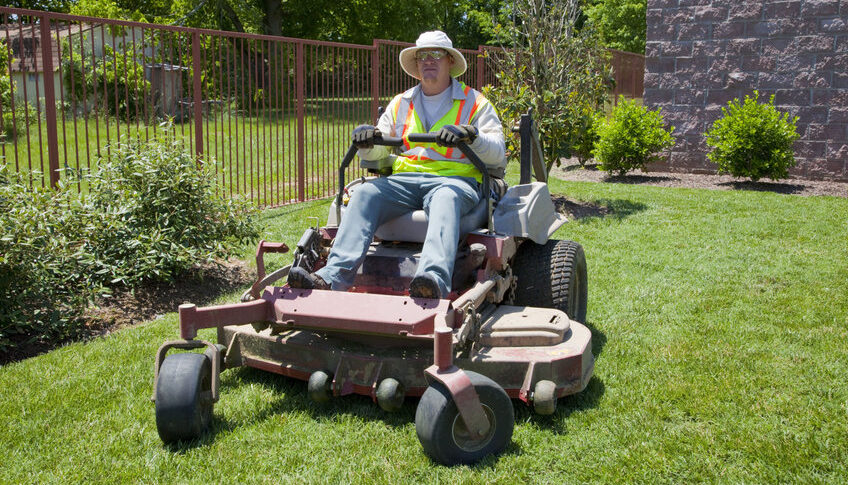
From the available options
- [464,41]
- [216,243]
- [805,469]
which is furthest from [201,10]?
[805,469]

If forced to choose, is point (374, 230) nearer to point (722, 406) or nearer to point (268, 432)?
point (268, 432)

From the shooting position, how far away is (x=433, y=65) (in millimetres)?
4477

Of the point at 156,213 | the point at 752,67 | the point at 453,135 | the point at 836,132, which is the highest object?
the point at 752,67

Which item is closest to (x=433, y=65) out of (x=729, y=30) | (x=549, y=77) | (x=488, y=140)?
(x=488, y=140)

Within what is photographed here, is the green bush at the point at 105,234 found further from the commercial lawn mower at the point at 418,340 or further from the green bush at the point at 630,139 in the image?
the green bush at the point at 630,139

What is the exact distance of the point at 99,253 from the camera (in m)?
5.14

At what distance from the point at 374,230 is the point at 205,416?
127cm

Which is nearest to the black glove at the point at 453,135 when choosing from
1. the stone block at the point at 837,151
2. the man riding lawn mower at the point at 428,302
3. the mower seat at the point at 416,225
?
the man riding lawn mower at the point at 428,302

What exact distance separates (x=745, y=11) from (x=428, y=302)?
31.5 ft

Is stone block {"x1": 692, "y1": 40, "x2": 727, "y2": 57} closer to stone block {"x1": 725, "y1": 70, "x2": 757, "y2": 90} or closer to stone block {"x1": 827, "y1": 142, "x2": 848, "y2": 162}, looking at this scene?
stone block {"x1": 725, "y1": 70, "x2": 757, "y2": 90}

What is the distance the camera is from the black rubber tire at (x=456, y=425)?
2906 millimetres

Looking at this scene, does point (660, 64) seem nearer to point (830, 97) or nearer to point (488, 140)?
point (830, 97)

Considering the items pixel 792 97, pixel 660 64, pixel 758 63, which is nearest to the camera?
pixel 792 97

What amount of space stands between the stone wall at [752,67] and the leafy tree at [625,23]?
29.3m
